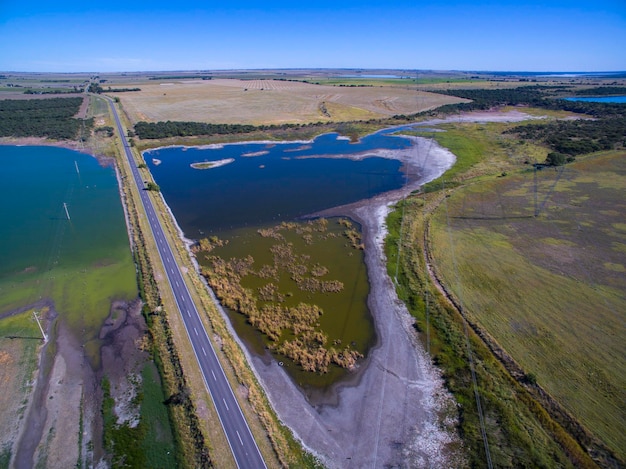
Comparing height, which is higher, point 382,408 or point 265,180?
point 265,180

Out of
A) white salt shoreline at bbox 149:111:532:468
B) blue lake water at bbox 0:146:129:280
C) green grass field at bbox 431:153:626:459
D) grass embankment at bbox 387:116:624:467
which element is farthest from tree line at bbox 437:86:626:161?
blue lake water at bbox 0:146:129:280

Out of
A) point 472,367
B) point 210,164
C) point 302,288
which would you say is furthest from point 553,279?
point 210,164

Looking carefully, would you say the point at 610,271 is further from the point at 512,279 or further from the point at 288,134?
the point at 288,134

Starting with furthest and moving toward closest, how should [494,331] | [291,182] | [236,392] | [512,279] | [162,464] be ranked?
1. [291,182]
2. [512,279]
3. [494,331]
4. [236,392]
5. [162,464]

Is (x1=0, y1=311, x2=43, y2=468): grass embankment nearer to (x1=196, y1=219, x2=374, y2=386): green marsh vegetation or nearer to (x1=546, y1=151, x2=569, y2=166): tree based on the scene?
(x1=196, y1=219, x2=374, y2=386): green marsh vegetation

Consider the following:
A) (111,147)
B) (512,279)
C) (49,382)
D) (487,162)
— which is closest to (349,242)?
(512,279)

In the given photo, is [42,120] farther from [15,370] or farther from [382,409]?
[382,409]
